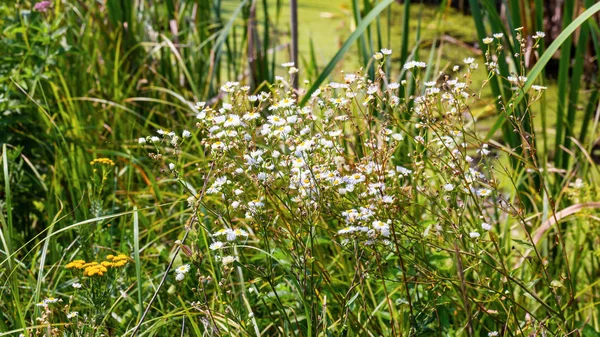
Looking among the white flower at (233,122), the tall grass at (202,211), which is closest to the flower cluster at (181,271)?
the tall grass at (202,211)

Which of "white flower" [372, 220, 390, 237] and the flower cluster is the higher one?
"white flower" [372, 220, 390, 237]

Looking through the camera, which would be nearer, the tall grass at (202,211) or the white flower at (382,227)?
the white flower at (382,227)

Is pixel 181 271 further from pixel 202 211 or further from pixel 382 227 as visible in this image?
pixel 202 211

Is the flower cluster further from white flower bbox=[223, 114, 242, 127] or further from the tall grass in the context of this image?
white flower bbox=[223, 114, 242, 127]

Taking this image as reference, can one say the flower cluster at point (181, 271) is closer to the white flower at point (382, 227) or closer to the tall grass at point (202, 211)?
the tall grass at point (202, 211)

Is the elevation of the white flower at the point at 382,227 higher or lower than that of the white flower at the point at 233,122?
lower

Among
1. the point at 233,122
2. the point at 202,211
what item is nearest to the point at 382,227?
the point at 233,122

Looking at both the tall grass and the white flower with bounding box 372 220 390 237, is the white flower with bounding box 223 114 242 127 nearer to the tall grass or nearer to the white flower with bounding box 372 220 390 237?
the tall grass

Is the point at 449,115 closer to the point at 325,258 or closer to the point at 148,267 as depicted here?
the point at 325,258

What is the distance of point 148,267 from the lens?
223 cm

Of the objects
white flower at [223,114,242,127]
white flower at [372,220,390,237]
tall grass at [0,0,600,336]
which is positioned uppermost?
white flower at [223,114,242,127]

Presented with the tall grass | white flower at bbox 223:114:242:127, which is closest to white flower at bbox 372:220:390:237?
the tall grass

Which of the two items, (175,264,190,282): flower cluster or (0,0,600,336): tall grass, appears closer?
(175,264,190,282): flower cluster

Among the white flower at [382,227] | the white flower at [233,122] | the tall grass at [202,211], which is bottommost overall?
the tall grass at [202,211]
